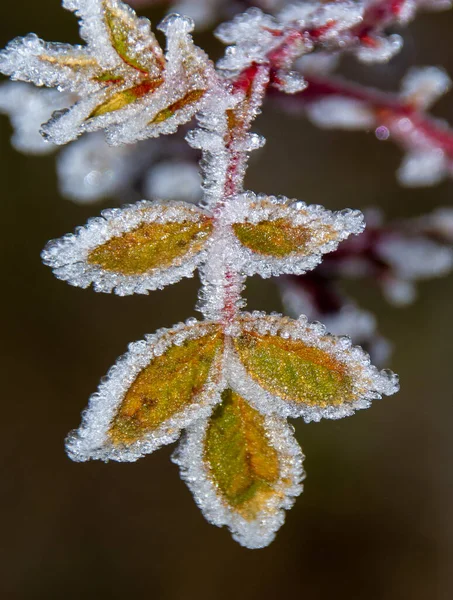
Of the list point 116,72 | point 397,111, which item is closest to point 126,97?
point 116,72

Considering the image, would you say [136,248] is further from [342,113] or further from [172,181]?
[172,181]

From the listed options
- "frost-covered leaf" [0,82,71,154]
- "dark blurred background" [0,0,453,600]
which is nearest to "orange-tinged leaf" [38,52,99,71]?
"frost-covered leaf" [0,82,71,154]

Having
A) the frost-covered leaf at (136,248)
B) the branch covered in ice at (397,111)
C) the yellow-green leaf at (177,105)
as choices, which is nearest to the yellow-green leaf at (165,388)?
the frost-covered leaf at (136,248)

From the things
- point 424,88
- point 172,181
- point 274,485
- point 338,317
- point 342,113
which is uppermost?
point 424,88

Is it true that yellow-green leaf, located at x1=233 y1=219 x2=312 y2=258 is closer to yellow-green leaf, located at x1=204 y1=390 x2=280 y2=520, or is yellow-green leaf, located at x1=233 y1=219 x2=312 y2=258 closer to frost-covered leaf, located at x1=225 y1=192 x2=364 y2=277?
frost-covered leaf, located at x1=225 y1=192 x2=364 y2=277

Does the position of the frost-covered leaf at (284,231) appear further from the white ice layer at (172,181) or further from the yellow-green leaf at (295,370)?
the white ice layer at (172,181)
